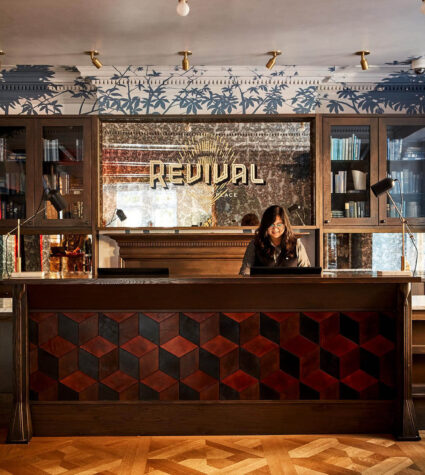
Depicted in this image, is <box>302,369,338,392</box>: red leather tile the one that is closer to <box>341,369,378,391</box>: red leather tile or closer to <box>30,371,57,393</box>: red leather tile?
<box>341,369,378,391</box>: red leather tile

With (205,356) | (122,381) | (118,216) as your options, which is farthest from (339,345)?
(118,216)

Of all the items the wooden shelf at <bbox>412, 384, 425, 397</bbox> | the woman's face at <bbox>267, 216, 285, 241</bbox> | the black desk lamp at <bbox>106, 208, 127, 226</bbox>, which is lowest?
the wooden shelf at <bbox>412, 384, 425, 397</bbox>

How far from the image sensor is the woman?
371cm

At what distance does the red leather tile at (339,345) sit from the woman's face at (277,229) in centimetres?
100

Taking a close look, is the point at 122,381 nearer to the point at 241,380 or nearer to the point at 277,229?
the point at 241,380

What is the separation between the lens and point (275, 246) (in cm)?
378

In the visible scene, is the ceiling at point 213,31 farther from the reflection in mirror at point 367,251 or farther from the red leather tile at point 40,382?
the red leather tile at point 40,382

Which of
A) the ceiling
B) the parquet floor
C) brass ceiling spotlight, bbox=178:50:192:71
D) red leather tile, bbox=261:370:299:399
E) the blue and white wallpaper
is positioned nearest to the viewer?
the parquet floor

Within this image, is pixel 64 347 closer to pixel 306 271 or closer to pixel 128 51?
pixel 306 271

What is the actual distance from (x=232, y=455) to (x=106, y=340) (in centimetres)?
99

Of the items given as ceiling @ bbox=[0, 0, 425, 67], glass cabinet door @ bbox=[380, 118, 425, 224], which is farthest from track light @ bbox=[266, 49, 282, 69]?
glass cabinet door @ bbox=[380, 118, 425, 224]

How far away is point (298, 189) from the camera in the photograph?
5.34m

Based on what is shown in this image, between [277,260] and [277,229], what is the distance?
9.2 inches

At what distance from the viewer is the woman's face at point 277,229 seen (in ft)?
12.2
